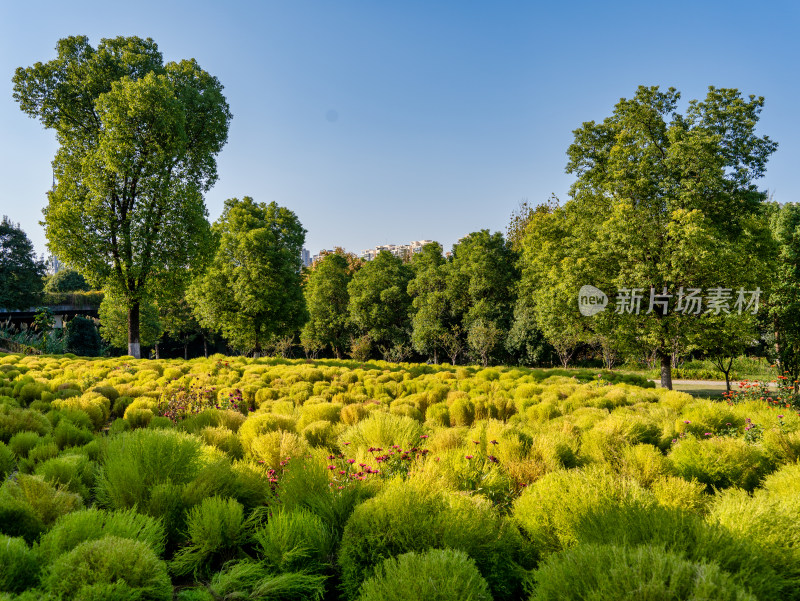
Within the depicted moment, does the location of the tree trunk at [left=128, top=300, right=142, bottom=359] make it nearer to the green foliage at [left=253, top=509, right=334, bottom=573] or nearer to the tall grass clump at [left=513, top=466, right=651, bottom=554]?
the green foliage at [left=253, top=509, right=334, bottom=573]

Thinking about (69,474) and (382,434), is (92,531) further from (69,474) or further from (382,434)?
(382,434)

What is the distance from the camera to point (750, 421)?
5.19 meters

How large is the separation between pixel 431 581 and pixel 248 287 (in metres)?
20.5

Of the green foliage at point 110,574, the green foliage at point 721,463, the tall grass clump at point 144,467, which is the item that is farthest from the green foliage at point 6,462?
Answer: the green foliage at point 721,463

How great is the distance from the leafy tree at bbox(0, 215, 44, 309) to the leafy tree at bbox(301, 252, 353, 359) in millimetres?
21153

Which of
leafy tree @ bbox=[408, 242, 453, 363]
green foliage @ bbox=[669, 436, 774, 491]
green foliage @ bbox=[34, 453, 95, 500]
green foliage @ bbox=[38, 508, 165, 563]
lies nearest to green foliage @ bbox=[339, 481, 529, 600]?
green foliage @ bbox=[38, 508, 165, 563]

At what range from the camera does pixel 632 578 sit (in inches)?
65.0

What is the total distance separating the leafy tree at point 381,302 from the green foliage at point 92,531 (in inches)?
1224

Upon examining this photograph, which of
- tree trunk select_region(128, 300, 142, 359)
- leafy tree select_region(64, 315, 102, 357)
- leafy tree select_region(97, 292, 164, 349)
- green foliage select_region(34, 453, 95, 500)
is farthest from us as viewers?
leafy tree select_region(97, 292, 164, 349)

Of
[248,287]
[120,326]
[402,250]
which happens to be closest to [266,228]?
[248,287]

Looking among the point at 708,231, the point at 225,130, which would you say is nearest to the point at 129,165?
the point at 225,130

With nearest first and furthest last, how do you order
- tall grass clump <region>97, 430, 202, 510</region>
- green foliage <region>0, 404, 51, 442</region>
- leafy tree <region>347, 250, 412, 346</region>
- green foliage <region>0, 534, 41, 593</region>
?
green foliage <region>0, 534, 41, 593</region> < tall grass clump <region>97, 430, 202, 510</region> < green foliage <region>0, 404, 51, 442</region> < leafy tree <region>347, 250, 412, 346</region>

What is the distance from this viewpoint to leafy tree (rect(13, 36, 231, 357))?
12602 mm

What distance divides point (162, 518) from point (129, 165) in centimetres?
1349
